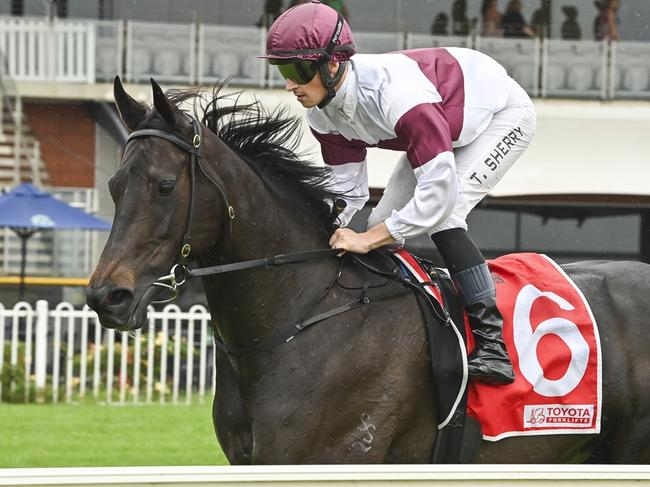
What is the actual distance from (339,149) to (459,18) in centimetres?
1169

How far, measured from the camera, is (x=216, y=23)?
1544 centimetres

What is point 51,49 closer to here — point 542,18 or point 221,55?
point 221,55

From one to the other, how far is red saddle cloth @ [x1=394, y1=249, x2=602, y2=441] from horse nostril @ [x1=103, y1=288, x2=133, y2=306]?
1003 mm

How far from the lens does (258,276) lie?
11.2ft

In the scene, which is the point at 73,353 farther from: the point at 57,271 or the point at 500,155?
the point at 500,155

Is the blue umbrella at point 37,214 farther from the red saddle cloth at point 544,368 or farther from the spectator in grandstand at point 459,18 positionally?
the red saddle cloth at point 544,368

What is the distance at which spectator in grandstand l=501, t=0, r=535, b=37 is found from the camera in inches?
594

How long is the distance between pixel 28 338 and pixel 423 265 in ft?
22.1

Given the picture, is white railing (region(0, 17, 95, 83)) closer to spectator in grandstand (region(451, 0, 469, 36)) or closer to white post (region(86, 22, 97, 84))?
white post (region(86, 22, 97, 84))

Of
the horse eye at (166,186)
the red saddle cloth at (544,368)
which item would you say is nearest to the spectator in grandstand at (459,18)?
the red saddle cloth at (544,368)

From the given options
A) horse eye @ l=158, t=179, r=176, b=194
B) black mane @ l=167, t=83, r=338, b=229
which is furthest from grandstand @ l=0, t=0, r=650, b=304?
horse eye @ l=158, t=179, r=176, b=194

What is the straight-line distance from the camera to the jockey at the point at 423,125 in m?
3.39

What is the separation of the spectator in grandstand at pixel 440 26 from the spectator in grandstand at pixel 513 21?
798 millimetres

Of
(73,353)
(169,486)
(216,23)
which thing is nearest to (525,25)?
(216,23)
